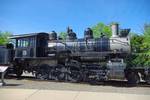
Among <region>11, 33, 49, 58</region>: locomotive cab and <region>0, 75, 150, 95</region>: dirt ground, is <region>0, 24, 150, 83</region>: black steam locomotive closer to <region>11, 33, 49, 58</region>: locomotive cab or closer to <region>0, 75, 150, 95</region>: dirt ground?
<region>11, 33, 49, 58</region>: locomotive cab

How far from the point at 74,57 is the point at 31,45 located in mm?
3315

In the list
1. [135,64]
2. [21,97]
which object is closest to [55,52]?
[135,64]

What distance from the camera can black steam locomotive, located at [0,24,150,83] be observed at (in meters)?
13.8

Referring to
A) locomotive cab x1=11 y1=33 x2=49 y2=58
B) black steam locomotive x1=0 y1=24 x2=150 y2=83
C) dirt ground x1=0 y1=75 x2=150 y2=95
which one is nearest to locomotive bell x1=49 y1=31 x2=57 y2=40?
black steam locomotive x1=0 y1=24 x2=150 y2=83

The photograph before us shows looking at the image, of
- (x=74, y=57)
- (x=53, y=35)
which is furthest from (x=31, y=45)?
(x=74, y=57)

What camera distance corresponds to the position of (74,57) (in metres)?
15.1

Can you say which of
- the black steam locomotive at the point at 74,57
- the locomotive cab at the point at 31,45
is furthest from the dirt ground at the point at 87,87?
the locomotive cab at the point at 31,45

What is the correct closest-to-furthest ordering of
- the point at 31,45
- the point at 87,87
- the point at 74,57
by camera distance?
the point at 87,87 → the point at 74,57 → the point at 31,45

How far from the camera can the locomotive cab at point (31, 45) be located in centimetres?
1590

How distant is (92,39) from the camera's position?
15.0 meters

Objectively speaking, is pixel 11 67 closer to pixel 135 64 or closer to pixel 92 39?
pixel 92 39

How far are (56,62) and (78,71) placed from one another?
5.72 feet

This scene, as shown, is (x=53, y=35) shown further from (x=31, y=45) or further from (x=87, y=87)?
A: (x=87, y=87)

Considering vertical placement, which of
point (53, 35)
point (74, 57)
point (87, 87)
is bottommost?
point (87, 87)
